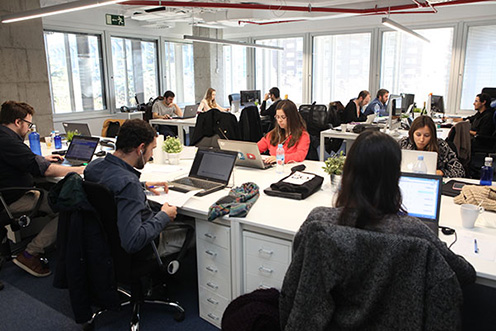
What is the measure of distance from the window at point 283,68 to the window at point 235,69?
0.45m

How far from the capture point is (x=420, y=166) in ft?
8.14

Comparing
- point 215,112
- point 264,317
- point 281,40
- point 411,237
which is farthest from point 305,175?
point 281,40

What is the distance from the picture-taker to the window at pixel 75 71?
777cm

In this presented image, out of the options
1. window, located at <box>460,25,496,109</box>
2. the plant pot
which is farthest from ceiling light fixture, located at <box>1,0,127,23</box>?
window, located at <box>460,25,496,109</box>

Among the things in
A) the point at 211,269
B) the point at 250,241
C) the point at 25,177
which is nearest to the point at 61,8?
the point at 25,177

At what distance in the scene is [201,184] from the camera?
274 centimetres

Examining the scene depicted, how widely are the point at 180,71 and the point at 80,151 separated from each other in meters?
7.35

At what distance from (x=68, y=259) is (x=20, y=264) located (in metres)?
1.33

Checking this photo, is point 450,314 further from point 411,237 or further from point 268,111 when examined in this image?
point 268,111

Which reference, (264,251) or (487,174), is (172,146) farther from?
(487,174)

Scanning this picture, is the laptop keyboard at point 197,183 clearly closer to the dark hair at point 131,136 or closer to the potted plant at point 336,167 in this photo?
the dark hair at point 131,136

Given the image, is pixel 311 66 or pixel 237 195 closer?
pixel 237 195

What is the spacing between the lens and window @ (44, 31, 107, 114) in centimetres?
777

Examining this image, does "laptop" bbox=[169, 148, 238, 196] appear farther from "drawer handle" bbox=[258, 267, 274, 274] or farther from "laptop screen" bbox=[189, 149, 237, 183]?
"drawer handle" bbox=[258, 267, 274, 274]
